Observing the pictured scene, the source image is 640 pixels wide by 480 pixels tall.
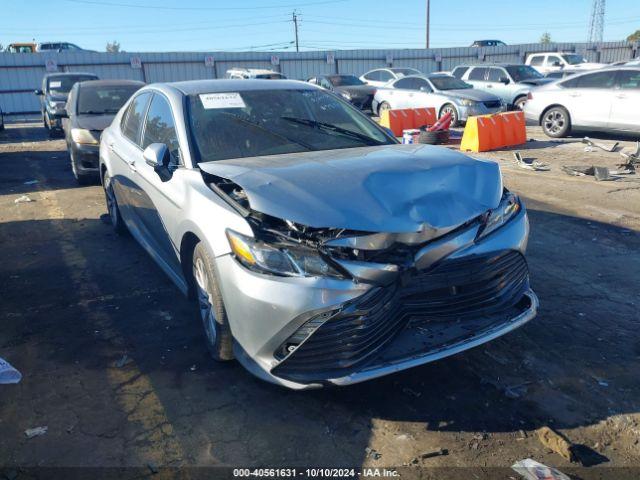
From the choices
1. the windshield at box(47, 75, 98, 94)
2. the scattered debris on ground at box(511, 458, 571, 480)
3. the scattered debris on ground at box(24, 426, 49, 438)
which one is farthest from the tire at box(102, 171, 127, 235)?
the windshield at box(47, 75, 98, 94)

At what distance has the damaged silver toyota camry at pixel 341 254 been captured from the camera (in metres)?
2.68

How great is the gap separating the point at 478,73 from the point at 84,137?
14.3 m

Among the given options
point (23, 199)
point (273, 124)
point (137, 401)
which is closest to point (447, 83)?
point (23, 199)

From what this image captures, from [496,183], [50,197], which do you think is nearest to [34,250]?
[50,197]

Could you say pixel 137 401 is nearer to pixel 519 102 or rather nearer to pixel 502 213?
pixel 502 213

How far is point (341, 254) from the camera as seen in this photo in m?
2.72

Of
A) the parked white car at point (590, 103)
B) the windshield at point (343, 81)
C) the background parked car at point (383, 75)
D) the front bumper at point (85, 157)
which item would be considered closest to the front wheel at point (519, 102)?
the parked white car at point (590, 103)

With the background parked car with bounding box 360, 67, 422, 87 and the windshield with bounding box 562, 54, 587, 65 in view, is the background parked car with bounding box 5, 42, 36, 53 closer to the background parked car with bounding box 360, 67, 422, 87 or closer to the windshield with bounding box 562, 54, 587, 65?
the background parked car with bounding box 360, 67, 422, 87

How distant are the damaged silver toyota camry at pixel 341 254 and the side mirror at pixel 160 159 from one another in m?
0.01

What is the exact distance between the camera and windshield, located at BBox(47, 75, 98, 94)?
49.8ft

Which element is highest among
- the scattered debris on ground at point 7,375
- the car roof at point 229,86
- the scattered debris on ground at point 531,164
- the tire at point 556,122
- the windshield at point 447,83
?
the car roof at point 229,86

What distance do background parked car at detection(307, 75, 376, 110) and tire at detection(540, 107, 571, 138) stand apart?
7209mm

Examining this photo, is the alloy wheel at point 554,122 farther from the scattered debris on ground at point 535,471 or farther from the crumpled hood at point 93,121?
the scattered debris on ground at point 535,471

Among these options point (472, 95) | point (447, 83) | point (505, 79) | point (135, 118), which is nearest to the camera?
point (135, 118)
